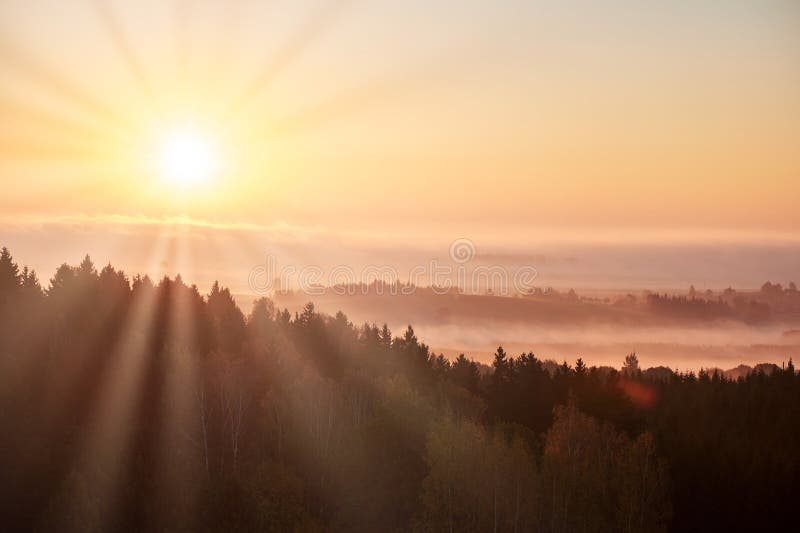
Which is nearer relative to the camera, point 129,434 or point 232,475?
point 232,475

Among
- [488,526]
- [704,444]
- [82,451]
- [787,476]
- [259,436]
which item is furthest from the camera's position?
[704,444]

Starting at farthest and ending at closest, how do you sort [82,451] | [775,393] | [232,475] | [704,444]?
[775,393], [704,444], [82,451], [232,475]

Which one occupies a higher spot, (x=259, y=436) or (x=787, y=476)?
(x=259, y=436)

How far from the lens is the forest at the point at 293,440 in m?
65.7

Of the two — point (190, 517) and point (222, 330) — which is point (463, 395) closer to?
point (222, 330)

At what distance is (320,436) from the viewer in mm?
81375

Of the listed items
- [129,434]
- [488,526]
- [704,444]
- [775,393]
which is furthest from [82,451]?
[775,393]

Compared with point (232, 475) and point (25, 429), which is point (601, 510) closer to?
point (232, 475)

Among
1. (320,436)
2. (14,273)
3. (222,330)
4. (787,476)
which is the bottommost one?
(787,476)

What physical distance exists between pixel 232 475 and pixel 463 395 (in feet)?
136

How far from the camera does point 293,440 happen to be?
80.2 m

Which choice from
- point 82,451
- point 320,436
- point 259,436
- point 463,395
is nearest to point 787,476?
point 463,395

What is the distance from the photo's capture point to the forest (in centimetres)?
6569

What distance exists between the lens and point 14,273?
10356cm
